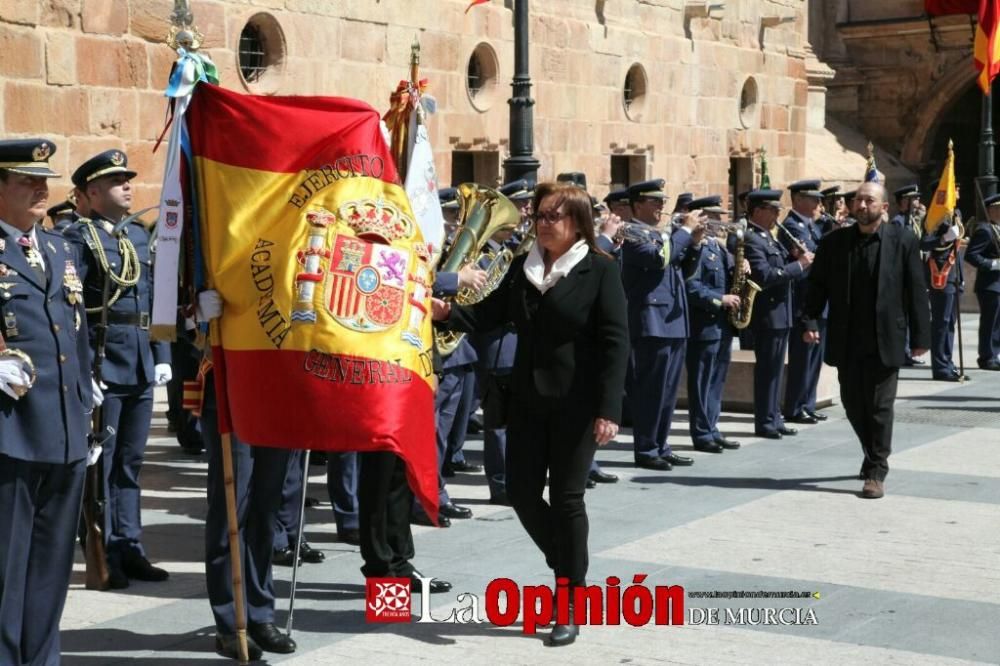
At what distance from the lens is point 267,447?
21.8 feet

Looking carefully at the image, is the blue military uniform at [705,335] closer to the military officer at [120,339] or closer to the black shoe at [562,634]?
the military officer at [120,339]

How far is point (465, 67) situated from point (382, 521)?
38.7 ft

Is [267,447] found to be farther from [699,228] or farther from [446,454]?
[699,228]

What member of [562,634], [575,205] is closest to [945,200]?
[575,205]

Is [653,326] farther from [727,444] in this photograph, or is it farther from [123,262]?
[123,262]

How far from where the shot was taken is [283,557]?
8.34 m

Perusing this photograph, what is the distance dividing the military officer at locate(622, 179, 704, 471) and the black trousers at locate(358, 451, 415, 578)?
3986mm

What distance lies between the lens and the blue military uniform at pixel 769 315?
1294 centimetres

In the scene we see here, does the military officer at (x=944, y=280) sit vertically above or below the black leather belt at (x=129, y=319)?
below

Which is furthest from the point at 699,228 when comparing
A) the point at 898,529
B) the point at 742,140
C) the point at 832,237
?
the point at 742,140

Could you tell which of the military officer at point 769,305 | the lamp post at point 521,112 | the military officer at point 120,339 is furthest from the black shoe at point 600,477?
the lamp post at point 521,112

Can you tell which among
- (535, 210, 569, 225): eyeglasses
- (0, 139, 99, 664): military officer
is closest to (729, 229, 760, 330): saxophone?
(535, 210, 569, 225): eyeglasses

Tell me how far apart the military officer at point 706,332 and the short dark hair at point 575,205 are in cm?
493

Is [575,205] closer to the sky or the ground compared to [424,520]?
closer to the sky
